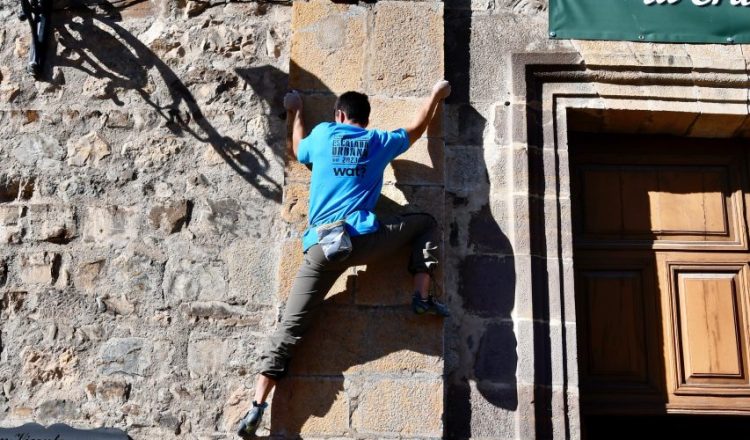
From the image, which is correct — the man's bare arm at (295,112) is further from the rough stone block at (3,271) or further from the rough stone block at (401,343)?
the rough stone block at (3,271)

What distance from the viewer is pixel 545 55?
3.75 meters

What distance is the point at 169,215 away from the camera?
3.66 metres

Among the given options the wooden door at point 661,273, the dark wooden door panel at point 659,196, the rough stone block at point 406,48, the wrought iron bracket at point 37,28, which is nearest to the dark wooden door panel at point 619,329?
the wooden door at point 661,273

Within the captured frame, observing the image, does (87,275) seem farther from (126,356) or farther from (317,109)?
(317,109)

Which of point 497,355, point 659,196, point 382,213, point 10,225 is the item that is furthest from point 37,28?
point 659,196

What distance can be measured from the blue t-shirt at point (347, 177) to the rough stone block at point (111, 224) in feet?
3.09

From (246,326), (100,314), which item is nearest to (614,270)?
(246,326)

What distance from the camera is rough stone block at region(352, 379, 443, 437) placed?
3168 millimetres

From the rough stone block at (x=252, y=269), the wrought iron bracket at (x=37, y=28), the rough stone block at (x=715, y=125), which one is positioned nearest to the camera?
the rough stone block at (x=252, y=269)

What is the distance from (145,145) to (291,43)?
2.81 ft

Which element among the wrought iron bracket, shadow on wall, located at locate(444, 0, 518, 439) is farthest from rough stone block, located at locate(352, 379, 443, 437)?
the wrought iron bracket

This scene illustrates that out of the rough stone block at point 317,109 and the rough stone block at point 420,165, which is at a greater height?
the rough stone block at point 317,109

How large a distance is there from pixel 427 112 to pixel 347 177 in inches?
20.3

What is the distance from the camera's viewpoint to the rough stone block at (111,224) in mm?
3658
